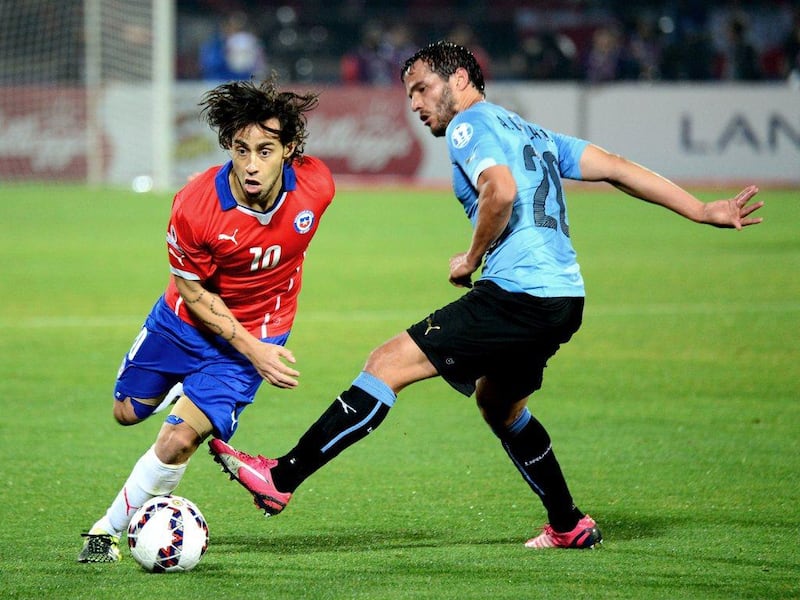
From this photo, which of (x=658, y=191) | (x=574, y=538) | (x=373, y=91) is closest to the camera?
(x=658, y=191)

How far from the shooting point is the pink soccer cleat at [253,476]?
472 cm

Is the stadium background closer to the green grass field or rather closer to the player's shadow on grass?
the green grass field

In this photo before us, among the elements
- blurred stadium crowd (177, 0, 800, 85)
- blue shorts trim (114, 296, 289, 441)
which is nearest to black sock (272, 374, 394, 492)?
blue shorts trim (114, 296, 289, 441)

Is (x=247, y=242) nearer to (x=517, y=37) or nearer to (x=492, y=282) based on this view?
(x=492, y=282)

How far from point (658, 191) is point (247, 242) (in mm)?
1564

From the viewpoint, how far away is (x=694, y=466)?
21.6 feet

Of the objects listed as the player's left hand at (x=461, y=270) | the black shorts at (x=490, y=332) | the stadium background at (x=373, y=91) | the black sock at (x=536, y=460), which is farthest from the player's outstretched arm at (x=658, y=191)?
the stadium background at (x=373, y=91)

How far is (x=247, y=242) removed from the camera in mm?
5043

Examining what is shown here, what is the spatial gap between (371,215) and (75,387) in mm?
11787

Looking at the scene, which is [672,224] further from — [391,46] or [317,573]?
[317,573]

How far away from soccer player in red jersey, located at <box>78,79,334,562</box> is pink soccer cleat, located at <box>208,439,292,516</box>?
208 mm

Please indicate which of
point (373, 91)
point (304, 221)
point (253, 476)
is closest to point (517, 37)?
point (373, 91)

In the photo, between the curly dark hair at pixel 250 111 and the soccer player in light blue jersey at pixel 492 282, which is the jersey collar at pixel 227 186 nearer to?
the curly dark hair at pixel 250 111

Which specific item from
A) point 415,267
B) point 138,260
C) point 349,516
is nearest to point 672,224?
point 415,267
